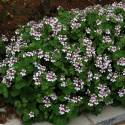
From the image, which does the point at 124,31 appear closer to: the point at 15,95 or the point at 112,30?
the point at 112,30

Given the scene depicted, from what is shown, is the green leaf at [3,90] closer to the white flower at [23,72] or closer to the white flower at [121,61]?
the white flower at [23,72]

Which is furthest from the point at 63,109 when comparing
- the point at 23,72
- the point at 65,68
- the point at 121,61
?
the point at 121,61

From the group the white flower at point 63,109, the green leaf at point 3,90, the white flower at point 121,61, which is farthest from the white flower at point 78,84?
the green leaf at point 3,90

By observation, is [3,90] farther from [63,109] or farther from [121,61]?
[121,61]

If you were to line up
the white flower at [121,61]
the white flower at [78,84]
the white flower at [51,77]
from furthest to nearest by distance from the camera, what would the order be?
the white flower at [121,61], the white flower at [78,84], the white flower at [51,77]

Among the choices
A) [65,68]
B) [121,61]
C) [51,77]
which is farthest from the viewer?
[121,61]

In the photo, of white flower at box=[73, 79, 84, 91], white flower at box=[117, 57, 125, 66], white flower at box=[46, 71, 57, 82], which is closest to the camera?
white flower at box=[46, 71, 57, 82]

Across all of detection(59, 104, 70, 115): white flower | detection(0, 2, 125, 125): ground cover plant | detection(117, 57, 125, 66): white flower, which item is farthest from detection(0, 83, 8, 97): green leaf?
detection(117, 57, 125, 66): white flower

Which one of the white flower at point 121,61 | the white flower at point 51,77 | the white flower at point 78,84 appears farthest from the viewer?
the white flower at point 121,61

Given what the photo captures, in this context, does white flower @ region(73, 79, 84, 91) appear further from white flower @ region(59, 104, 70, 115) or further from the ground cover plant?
white flower @ region(59, 104, 70, 115)
